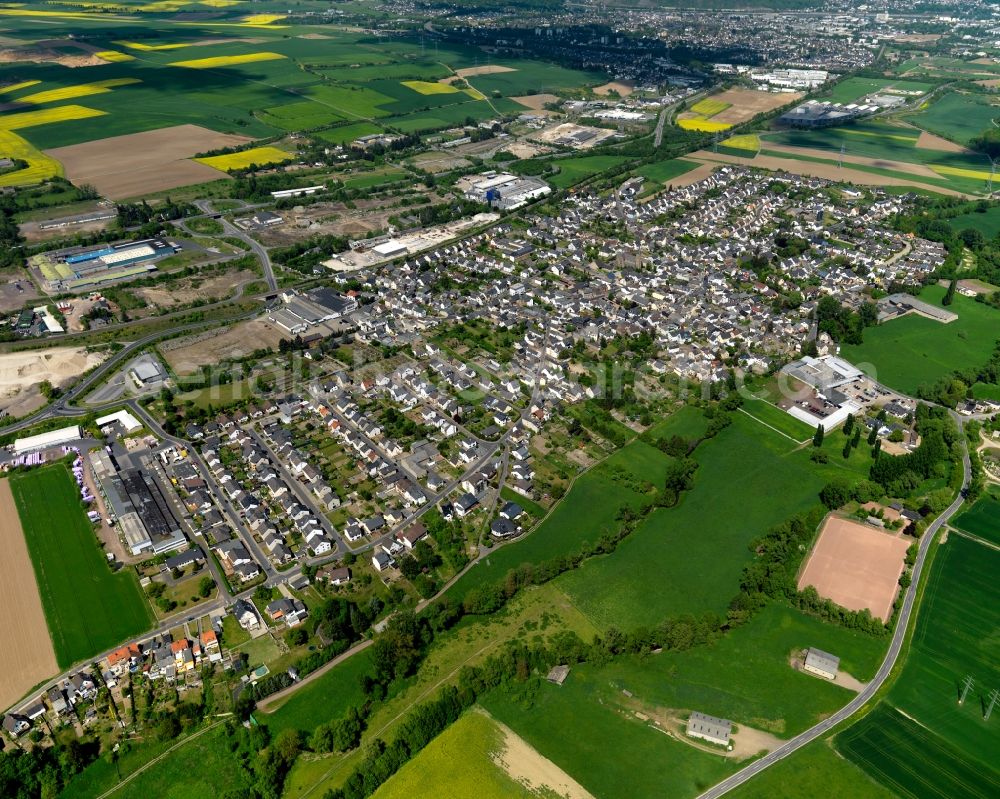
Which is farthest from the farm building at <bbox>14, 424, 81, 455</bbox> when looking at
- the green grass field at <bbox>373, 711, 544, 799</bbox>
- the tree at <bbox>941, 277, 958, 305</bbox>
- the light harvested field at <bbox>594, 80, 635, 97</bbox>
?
the light harvested field at <bbox>594, 80, 635, 97</bbox>

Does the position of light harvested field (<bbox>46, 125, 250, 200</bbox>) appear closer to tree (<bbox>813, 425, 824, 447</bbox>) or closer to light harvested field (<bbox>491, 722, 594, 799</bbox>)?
tree (<bbox>813, 425, 824, 447</bbox>)

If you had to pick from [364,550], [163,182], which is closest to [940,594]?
[364,550]

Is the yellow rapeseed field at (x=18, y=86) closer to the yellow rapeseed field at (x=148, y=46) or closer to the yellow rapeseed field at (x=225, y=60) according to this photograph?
the yellow rapeseed field at (x=225, y=60)

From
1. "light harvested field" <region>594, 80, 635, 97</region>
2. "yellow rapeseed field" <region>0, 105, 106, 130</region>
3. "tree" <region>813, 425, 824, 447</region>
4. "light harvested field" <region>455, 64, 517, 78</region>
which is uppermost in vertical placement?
"light harvested field" <region>455, 64, 517, 78</region>

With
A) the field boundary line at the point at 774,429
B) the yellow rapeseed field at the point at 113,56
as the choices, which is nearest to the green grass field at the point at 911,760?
the field boundary line at the point at 774,429

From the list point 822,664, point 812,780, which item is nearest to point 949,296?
point 822,664

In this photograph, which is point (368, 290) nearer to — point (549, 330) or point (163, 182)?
point (549, 330)

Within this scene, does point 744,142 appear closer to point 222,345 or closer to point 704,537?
point 222,345
